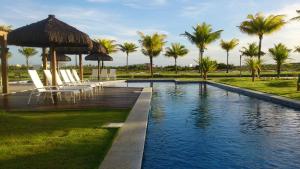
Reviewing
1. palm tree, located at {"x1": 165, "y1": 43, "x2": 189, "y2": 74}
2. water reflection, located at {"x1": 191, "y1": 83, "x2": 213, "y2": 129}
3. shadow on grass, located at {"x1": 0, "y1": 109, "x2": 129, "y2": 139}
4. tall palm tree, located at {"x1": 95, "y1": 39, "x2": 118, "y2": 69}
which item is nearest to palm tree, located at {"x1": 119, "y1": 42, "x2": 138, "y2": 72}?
tall palm tree, located at {"x1": 95, "y1": 39, "x2": 118, "y2": 69}

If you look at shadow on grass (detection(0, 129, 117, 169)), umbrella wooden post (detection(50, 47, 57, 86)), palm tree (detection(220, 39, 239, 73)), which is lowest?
shadow on grass (detection(0, 129, 117, 169))

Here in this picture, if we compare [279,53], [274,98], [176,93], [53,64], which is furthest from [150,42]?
[53,64]

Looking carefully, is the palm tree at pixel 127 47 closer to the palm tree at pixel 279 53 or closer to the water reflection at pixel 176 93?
the palm tree at pixel 279 53

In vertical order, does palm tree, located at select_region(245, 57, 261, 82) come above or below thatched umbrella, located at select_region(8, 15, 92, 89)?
below

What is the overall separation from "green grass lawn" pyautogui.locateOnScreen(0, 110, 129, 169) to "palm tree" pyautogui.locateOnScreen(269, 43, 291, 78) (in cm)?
2616

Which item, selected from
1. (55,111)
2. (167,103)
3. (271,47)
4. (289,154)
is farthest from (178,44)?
(289,154)

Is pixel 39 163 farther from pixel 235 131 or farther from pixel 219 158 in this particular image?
pixel 235 131

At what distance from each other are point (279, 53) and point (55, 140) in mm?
29334

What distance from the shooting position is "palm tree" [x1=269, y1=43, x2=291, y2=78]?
3244 cm

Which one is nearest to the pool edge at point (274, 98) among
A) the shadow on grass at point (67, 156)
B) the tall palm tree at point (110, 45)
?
the shadow on grass at point (67, 156)

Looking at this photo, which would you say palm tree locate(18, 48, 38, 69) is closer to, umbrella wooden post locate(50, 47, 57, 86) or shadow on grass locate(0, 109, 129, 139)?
umbrella wooden post locate(50, 47, 57, 86)

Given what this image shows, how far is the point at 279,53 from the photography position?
107ft

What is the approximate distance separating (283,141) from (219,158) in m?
1.89

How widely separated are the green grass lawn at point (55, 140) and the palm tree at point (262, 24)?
2768 cm
